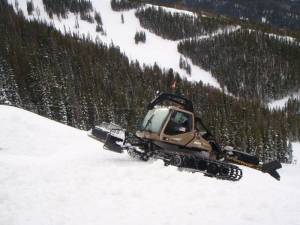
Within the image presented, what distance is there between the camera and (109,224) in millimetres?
9438

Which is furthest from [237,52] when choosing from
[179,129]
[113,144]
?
[113,144]

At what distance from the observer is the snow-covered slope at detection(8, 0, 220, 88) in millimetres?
134125

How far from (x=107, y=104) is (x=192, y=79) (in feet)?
200

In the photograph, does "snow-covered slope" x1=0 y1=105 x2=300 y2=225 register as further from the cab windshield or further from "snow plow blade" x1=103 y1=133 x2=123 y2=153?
the cab windshield

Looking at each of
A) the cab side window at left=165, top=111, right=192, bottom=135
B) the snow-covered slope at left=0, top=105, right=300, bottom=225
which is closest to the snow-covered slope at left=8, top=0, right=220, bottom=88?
the cab side window at left=165, top=111, right=192, bottom=135

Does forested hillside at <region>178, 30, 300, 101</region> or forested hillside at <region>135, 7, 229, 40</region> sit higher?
forested hillside at <region>135, 7, 229, 40</region>

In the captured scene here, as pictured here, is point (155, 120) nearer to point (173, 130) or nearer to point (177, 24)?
point (173, 130)

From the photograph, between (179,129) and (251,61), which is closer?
(179,129)

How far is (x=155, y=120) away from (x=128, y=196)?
641 cm

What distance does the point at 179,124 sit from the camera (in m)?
17.0

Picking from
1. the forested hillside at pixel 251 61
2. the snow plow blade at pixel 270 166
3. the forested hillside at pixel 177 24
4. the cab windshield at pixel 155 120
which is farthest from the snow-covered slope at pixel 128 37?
the cab windshield at pixel 155 120

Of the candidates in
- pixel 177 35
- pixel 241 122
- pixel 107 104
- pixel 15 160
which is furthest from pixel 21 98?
pixel 177 35

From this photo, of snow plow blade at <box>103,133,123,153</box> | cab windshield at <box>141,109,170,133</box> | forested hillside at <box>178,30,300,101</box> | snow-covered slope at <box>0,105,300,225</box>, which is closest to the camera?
snow-covered slope at <box>0,105,300,225</box>

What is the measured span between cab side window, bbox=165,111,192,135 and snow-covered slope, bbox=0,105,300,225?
2.28 meters
